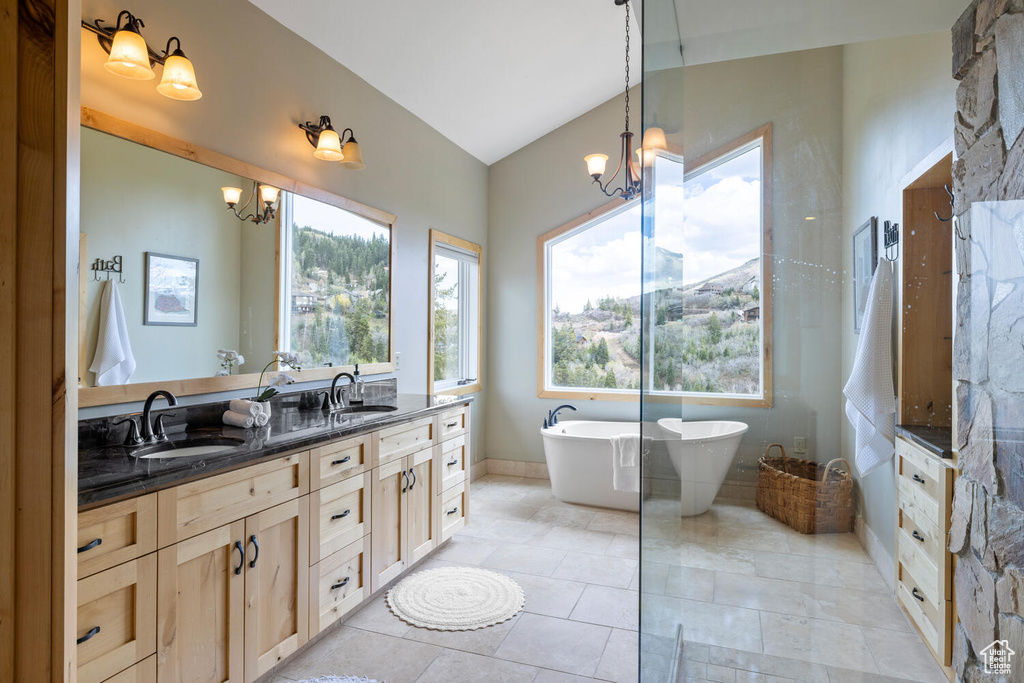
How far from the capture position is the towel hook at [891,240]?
116 cm

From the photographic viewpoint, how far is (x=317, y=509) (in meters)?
2.20

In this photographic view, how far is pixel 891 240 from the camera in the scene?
46.1 inches

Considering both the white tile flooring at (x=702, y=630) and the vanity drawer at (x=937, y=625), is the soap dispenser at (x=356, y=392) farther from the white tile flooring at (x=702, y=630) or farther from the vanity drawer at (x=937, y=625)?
the vanity drawer at (x=937, y=625)

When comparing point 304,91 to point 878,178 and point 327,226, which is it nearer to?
point 327,226

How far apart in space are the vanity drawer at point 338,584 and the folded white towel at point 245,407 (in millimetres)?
685


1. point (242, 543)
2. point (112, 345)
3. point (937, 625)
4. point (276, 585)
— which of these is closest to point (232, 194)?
point (112, 345)

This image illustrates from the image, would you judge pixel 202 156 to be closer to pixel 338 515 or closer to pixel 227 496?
pixel 227 496

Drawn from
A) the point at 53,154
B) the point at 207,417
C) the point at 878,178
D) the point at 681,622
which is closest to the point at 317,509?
the point at 207,417

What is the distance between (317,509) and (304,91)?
7.07 feet

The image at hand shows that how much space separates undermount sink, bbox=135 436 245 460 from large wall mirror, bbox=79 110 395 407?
238 mm

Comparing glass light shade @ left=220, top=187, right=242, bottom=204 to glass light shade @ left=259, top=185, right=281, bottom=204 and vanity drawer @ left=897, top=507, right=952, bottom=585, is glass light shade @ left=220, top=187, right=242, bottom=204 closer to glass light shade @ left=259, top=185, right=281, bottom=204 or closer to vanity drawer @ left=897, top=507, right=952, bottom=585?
glass light shade @ left=259, top=185, right=281, bottom=204

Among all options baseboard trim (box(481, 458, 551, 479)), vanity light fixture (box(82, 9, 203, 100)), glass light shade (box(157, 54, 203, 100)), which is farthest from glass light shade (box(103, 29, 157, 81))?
baseboard trim (box(481, 458, 551, 479))

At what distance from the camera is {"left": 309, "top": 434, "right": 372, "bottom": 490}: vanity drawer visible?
2.18 m

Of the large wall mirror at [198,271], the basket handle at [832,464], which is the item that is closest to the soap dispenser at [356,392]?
the large wall mirror at [198,271]
